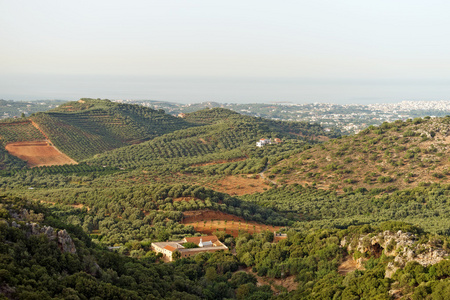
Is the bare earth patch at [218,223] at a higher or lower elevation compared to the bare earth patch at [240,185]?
higher

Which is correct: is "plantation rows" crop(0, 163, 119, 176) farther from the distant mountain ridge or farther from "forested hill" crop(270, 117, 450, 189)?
"forested hill" crop(270, 117, 450, 189)

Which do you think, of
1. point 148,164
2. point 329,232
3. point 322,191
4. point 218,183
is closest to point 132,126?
point 148,164

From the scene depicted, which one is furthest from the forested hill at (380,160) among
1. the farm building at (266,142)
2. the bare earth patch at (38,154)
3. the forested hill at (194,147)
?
the bare earth patch at (38,154)

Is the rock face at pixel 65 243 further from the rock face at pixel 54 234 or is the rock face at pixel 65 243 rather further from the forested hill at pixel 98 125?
the forested hill at pixel 98 125

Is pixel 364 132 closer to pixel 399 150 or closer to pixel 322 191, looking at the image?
pixel 399 150

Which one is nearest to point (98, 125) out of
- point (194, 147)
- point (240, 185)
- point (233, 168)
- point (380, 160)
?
point (194, 147)

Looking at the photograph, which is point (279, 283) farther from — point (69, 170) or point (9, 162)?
point (9, 162)
